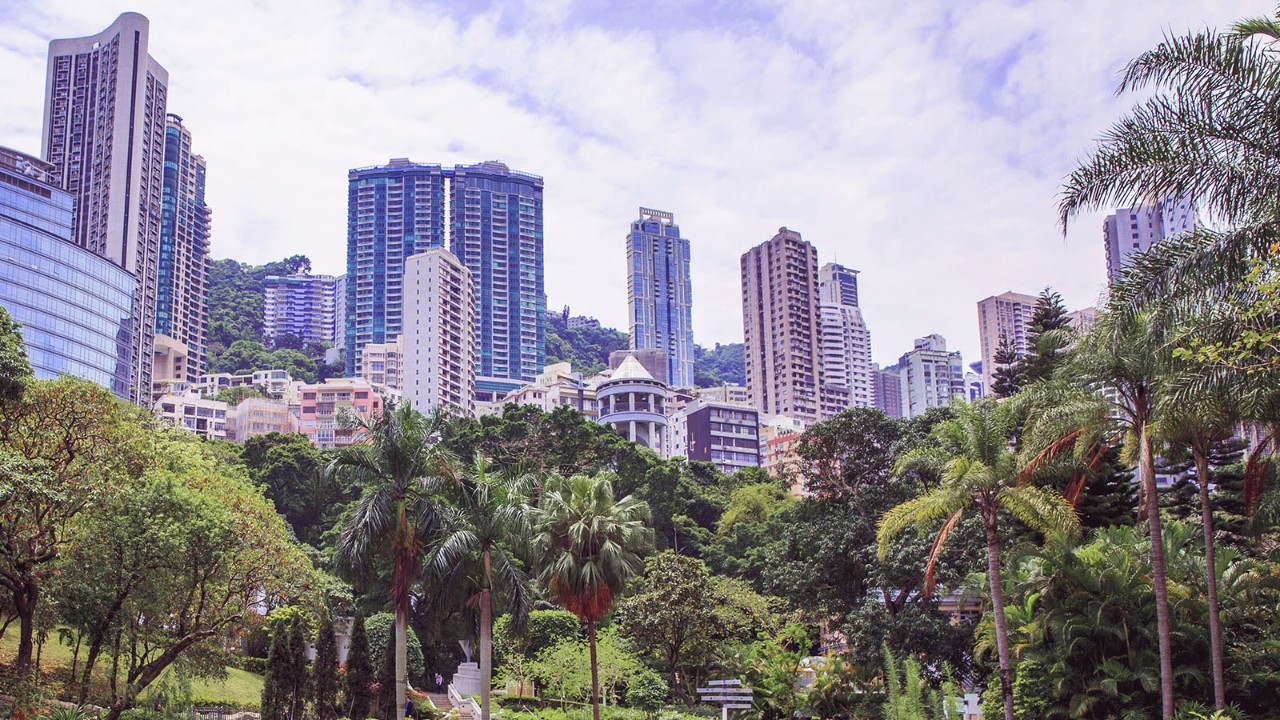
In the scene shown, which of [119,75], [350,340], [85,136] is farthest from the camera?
[350,340]

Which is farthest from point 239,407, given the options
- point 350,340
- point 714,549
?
point 714,549

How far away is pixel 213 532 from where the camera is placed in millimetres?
25266

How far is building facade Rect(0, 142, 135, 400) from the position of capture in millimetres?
84688

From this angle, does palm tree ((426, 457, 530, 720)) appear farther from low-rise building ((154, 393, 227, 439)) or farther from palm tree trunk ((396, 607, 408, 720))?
low-rise building ((154, 393, 227, 439))

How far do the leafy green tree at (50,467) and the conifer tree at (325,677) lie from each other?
7.51 m

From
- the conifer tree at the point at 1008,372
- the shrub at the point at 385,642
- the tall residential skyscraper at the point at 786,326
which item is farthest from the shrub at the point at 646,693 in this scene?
the tall residential skyscraper at the point at 786,326

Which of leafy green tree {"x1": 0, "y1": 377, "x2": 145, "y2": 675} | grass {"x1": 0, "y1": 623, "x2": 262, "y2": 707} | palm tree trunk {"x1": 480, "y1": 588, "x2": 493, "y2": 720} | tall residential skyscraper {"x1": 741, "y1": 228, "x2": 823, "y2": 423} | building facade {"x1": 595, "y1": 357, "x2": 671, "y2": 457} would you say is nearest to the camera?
leafy green tree {"x1": 0, "y1": 377, "x2": 145, "y2": 675}

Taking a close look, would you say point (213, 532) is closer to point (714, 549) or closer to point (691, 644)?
point (691, 644)

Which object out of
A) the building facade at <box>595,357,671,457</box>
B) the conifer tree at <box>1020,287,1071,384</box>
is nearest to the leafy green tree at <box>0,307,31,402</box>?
the conifer tree at <box>1020,287,1071,384</box>

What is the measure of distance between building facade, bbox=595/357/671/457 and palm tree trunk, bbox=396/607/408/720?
67440 millimetres

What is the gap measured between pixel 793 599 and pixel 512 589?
1254cm

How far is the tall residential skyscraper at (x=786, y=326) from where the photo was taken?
588 ft

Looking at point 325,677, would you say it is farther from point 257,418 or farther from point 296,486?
point 257,418

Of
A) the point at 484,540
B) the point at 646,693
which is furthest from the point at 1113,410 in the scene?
the point at 646,693
